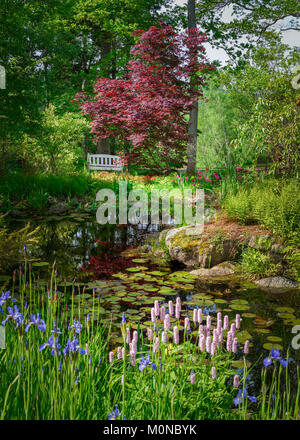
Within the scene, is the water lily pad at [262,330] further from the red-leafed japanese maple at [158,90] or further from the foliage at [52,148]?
the foliage at [52,148]

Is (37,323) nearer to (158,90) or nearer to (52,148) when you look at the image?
(158,90)

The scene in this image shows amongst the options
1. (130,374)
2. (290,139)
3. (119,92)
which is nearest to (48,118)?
(119,92)

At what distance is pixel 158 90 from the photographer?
→ 35.0 ft

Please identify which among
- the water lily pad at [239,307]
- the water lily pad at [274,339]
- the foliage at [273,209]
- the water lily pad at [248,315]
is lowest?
the water lily pad at [274,339]

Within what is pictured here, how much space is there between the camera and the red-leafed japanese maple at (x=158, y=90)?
Answer: 10.6m

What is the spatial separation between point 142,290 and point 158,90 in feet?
25.1

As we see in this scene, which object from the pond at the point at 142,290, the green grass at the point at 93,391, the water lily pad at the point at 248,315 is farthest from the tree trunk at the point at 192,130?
the green grass at the point at 93,391

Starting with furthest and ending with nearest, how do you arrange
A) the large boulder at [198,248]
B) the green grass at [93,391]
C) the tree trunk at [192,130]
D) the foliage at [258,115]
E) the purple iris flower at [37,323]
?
the tree trunk at [192,130] → the foliage at [258,115] → the large boulder at [198,248] → the purple iris flower at [37,323] → the green grass at [93,391]

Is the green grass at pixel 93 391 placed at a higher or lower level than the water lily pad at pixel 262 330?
higher

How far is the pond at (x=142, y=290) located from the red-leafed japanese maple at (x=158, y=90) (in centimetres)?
472

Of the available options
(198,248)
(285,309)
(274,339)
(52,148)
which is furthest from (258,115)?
(52,148)

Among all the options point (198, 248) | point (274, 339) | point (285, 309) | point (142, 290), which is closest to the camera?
point (274, 339)

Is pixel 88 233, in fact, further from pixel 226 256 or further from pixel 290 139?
pixel 290 139

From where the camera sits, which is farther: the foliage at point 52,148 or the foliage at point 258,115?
the foliage at point 52,148
